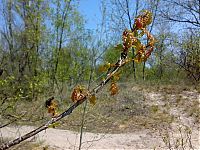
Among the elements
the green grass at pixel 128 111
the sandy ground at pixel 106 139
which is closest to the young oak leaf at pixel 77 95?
the sandy ground at pixel 106 139

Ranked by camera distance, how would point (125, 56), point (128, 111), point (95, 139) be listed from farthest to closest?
point (128, 111) < point (95, 139) < point (125, 56)

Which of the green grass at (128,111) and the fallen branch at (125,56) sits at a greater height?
the fallen branch at (125,56)

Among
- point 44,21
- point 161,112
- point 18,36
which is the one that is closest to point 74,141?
point 161,112

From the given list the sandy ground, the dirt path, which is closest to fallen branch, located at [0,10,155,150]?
the sandy ground

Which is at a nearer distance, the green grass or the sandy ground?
the sandy ground

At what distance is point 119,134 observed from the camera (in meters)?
10.0

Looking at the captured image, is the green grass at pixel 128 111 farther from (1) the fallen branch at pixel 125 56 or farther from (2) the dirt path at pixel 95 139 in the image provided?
(1) the fallen branch at pixel 125 56

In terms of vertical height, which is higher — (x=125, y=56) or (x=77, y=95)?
(x=125, y=56)

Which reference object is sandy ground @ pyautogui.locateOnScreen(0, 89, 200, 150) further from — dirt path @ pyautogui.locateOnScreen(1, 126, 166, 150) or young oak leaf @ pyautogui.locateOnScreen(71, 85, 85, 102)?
young oak leaf @ pyautogui.locateOnScreen(71, 85, 85, 102)

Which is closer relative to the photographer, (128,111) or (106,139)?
(106,139)

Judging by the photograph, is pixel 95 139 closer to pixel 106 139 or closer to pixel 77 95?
pixel 106 139

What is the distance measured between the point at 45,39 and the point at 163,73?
10.1m

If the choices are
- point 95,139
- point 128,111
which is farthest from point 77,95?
point 128,111

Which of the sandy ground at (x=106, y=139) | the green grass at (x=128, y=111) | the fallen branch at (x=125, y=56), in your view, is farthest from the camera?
the green grass at (x=128, y=111)
